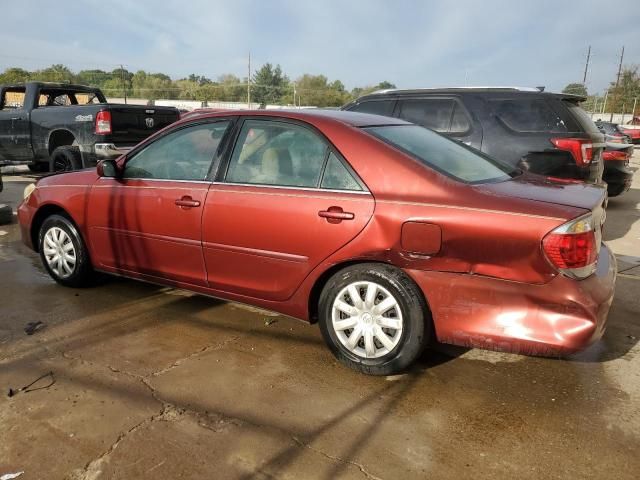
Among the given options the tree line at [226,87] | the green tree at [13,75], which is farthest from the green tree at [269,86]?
the green tree at [13,75]

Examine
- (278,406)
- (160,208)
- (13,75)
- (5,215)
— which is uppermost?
(13,75)

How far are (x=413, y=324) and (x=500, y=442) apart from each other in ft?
2.33

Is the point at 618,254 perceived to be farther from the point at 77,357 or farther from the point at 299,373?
the point at 77,357

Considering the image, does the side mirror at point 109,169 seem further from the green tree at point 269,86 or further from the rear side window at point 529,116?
the green tree at point 269,86

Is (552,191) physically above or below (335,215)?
above

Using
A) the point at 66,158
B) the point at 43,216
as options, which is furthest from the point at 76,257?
the point at 66,158

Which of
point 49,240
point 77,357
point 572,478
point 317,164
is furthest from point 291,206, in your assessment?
point 49,240

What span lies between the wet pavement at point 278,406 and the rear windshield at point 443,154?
1.16 metres

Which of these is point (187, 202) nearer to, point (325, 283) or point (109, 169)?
point (109, 169)

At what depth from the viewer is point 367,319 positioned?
9.66 ft

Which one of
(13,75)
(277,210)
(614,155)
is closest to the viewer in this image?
(277,210)

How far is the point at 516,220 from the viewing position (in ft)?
8.45

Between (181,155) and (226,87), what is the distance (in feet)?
301

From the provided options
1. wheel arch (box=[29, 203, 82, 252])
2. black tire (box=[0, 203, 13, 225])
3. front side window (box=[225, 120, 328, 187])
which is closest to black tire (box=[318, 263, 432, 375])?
front side window (box=[225, 120, 328, 187])
